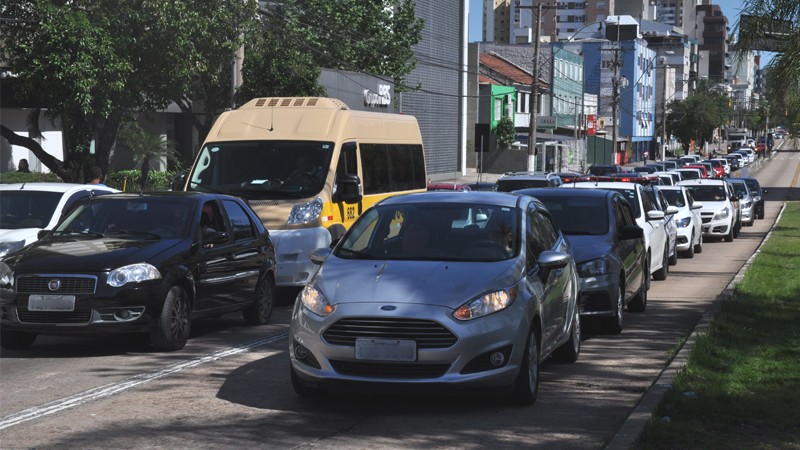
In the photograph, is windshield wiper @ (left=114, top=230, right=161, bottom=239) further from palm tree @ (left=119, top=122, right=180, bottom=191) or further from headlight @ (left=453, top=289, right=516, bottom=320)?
palm tree @ (left=119, top=122, right=180, bottom=191)

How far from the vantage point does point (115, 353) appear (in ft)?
38.4

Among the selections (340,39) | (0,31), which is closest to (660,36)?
(340,39)

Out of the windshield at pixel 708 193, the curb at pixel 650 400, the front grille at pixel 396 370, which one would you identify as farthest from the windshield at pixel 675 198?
the front grille at pixel 396 370

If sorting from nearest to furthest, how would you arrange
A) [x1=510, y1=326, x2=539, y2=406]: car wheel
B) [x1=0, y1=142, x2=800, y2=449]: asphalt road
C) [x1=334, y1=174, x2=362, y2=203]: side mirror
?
[x1=0, y1=142, x2=800, y2=449]: asphalt road → [x1=510, y1=326, x2=539, y2=406]: car wheel → [x1=334, y1=174, x2=362, y2=203]: side mirror

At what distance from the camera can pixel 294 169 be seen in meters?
17.2

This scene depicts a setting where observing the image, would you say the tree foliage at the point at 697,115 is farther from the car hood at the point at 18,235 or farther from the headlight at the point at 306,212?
the car hood at the point at 18,235

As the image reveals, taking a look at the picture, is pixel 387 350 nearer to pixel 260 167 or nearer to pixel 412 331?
pixel 412 331

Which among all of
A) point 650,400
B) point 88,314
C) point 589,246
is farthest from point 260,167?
point 650,400

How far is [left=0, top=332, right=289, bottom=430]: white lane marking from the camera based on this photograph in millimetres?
8547

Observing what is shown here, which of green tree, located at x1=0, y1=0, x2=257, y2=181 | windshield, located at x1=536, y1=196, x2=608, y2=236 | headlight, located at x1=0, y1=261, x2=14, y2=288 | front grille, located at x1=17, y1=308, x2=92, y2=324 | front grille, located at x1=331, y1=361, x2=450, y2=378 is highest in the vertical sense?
green tree, located at x1=0, y1=0, x2=257, y2=181

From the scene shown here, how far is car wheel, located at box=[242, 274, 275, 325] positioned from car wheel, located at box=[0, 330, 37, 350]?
2.72 m

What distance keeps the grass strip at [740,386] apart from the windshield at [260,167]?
6.09 meters

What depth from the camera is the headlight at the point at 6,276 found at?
11240mm

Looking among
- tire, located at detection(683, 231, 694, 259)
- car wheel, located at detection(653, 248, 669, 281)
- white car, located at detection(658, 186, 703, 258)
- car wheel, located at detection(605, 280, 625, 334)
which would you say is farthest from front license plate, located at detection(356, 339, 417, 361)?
tire, located at detection(683, 231, 694, 259)
